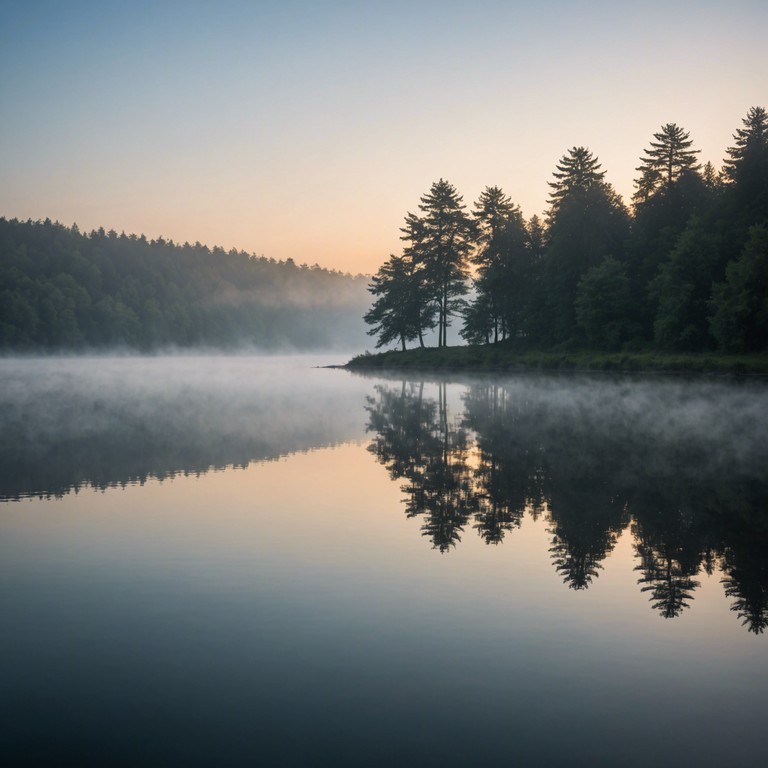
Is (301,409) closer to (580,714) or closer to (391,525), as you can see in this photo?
(391,525)

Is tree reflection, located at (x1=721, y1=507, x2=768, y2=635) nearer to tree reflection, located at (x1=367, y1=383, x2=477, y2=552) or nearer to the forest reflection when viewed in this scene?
the forest reflection

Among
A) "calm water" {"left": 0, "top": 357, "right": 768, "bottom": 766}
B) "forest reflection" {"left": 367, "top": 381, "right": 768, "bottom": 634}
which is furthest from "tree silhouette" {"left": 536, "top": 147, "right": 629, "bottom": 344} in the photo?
"calm water" {"left": 0, "top": 357, "right": 768, "bottom": 766}

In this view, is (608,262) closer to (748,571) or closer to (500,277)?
(500,277)

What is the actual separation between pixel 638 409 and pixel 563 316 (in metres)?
57.2

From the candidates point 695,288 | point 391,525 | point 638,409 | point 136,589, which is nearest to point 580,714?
point 136,589

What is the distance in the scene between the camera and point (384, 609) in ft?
33.7

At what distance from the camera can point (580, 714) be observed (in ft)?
24.0

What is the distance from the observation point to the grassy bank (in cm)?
6631

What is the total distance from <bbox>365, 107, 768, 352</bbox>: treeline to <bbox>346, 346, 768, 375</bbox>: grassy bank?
3220 millimetres

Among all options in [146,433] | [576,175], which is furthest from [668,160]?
[146,433]

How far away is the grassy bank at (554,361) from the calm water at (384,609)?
46006mm

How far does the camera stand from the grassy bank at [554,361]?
218 ft

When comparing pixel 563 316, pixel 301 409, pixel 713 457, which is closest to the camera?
pixel 713 457

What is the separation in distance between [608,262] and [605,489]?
7179cm
